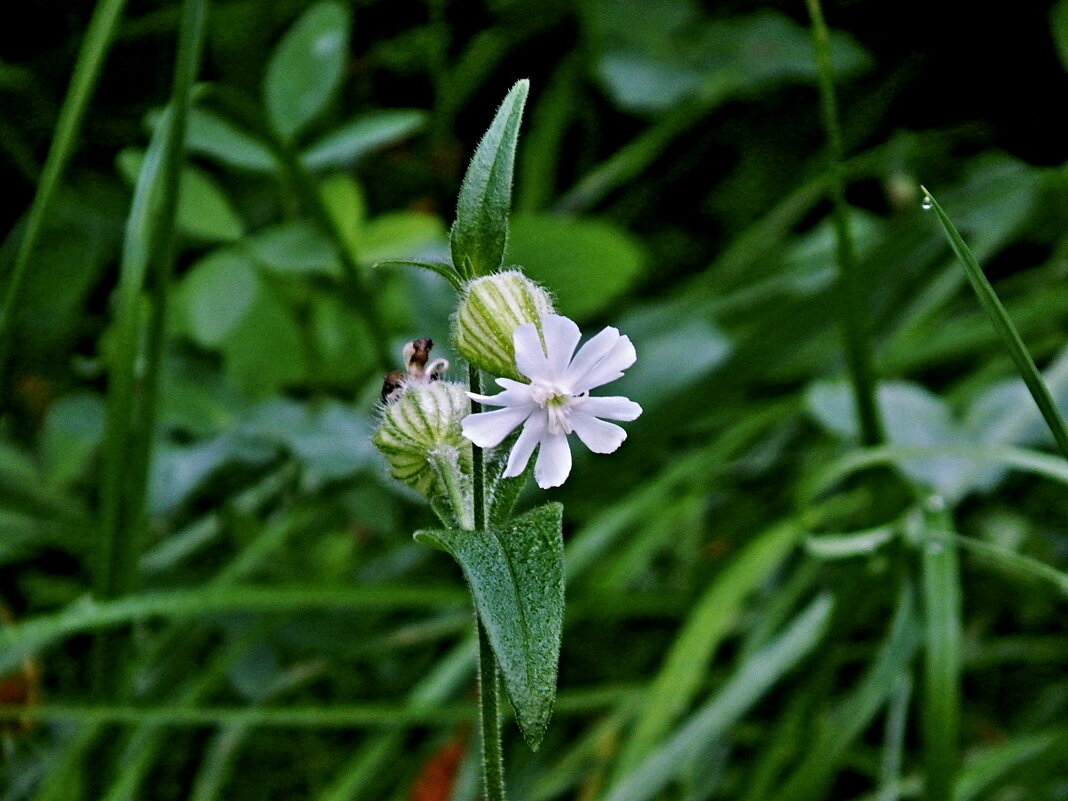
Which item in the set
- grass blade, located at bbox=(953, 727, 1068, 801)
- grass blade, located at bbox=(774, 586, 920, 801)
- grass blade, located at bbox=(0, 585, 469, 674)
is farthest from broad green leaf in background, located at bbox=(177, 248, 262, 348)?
grass blade, located at bbox=(953, 727, 1068, 801)

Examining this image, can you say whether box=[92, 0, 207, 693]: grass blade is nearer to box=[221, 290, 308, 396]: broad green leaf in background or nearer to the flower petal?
box=[221, 290, 308, 396]: broad green leaf in background

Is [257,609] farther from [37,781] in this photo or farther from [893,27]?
[893,27]

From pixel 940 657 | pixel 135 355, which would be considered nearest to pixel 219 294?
pixel 135 355

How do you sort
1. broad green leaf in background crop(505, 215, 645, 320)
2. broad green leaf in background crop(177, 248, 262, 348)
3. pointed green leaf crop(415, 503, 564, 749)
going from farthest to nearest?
broad green leaf in background crop(505, 215, 645, 320) → broad green leaf in background crop(177, 248, 262, 348) → pointed green leaf crop(415, 503, 564, 749)

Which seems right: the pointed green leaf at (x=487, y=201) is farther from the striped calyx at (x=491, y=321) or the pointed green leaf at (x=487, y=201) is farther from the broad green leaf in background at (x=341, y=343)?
the broad green leaf in background at (x=341, y=343)

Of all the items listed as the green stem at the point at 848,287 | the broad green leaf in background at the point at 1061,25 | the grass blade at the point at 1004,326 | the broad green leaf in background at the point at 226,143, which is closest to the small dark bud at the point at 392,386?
the grass blade at the point at 1004,326

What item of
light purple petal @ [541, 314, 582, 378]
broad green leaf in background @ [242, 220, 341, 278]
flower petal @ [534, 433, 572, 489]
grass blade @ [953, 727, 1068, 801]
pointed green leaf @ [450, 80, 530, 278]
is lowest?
grass blade @ [953, 727, 1068, 801]
